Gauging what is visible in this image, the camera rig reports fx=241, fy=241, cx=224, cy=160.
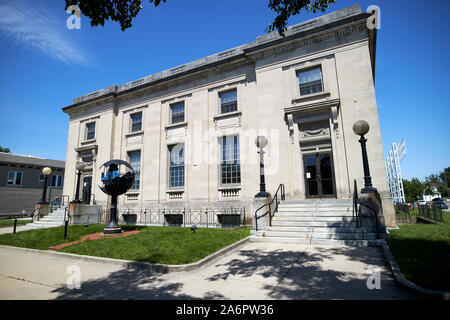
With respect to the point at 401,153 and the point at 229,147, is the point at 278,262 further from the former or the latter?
the point at 401,153

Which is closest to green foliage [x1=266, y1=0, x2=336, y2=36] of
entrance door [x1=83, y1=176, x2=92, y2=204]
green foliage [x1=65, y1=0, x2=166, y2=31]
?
green foliage [x1=65, y1=0, x2=166, y2=31]

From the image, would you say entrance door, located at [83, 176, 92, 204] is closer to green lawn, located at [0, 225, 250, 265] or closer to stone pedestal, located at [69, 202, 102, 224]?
stone pedestal, located at [69, 202, 102, 224]

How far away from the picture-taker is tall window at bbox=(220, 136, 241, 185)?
53.1 feet

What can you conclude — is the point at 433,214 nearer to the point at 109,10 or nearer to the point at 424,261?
the point at 424,261

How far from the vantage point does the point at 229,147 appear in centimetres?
1673

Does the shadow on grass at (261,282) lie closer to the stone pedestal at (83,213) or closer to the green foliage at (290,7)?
the green foliage at (290,7)

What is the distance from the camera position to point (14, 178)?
30.7m

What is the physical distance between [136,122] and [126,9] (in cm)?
1580

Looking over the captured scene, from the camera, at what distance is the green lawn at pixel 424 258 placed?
14.5 feet

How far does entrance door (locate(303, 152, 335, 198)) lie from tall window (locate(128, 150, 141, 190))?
1323cm

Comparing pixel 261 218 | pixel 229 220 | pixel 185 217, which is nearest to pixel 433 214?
pixel 261 218

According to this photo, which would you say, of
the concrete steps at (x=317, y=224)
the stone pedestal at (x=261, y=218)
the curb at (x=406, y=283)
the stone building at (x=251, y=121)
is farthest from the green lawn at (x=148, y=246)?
the stone building at (x=251, y=121)
